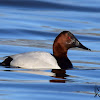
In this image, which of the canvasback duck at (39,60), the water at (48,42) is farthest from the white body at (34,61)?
the water at (48,42)

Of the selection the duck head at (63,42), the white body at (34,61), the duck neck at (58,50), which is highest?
the duck head at (63,42)

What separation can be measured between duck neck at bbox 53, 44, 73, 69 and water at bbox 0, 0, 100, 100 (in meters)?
0.25

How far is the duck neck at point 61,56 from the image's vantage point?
941 centimetres

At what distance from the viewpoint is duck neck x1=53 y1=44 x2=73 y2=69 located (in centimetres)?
941

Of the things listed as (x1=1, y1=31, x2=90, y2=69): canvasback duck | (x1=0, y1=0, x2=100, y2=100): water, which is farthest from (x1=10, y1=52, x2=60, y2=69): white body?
(x1=0, y1=0, x2=100, y2=100): water

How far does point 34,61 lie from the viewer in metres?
9.09

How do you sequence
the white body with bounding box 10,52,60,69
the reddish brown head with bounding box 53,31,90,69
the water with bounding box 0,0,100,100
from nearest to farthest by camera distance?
1. the water with bounding box 0,0,100,100
2. the white body with bounding box 10,52,60,69
3. the reddish brown head with bounding box 53,31,90,69

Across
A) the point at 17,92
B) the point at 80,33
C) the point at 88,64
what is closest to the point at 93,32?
the point at 80,33

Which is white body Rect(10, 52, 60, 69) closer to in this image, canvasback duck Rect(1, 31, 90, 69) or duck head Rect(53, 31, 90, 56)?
canvasback duck Rect(1, 31, 90, 69)

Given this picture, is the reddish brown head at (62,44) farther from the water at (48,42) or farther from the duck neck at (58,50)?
the water at (48,42)

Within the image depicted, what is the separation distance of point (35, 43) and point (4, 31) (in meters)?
2.09

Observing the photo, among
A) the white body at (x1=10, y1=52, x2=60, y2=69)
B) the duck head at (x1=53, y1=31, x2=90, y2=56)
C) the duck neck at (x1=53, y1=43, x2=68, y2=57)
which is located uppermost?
the duck head at (x1=53, y1=31, x2=90, y2=56)

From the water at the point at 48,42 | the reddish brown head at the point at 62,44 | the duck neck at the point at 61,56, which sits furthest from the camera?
the reddish brown head at the point at 62,44

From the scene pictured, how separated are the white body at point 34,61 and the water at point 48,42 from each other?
187 millimetres
